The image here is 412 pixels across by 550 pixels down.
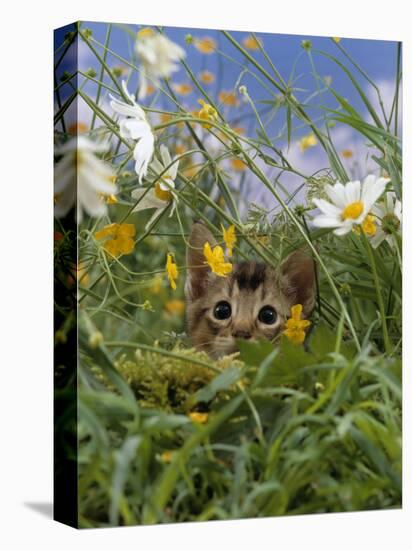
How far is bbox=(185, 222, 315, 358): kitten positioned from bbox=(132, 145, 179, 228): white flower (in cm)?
12

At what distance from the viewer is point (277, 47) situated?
4086mm

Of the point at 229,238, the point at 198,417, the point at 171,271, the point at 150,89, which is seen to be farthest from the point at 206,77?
the point at 198,417

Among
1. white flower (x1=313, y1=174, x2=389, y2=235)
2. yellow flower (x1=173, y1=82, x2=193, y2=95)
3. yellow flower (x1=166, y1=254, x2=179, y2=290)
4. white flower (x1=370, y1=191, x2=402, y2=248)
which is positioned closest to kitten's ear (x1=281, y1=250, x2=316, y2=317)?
white flower (x1=313, y1=174, x2=389, y2=235)

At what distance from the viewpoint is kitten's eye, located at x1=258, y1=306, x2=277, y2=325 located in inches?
158

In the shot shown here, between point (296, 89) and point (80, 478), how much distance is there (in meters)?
1.38

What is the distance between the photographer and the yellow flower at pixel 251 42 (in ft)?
13.2

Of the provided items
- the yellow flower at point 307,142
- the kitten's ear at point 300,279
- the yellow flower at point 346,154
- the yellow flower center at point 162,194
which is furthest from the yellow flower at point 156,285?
the yellow flower at point 346,154

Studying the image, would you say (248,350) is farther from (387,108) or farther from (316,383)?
(387,108)

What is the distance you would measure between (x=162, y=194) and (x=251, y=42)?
561 mm

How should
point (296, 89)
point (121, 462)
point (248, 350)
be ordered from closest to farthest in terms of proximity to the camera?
point (121, 462), point (248, 350), point (296, 89)

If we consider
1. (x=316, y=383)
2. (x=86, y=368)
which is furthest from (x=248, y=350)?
(x=86, y=368)

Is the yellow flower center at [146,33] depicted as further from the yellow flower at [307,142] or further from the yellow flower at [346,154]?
the yellow flower at [346,154]

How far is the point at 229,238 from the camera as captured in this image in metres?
3.96

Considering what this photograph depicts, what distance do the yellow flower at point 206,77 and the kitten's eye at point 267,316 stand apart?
70cm
